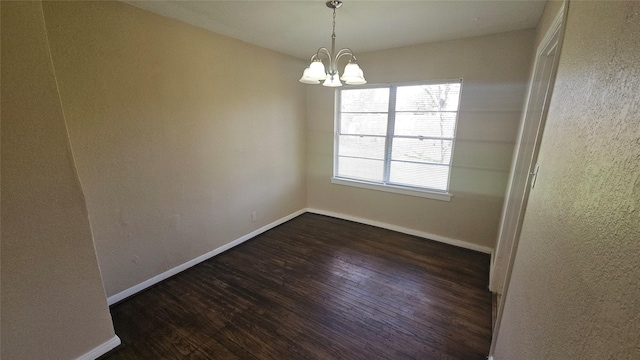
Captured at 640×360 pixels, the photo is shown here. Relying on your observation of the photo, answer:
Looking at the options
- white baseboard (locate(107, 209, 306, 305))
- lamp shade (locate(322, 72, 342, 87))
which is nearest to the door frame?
lamp shade (locate(322, 72, 342, 87))

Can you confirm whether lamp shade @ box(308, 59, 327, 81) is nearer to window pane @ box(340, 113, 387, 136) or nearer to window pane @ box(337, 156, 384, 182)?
window pane @ box(340, 113, 387, 136)

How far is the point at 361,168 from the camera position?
376cm

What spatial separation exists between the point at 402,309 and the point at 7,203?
2581mm

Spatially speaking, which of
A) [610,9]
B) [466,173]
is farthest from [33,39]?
[466,173]

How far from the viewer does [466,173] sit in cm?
295

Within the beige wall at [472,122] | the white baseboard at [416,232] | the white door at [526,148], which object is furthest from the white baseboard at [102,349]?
the beige wall at [472,122]

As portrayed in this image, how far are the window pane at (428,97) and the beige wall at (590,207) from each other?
183 cm

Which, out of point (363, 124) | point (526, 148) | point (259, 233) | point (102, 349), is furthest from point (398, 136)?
point (102, 349)

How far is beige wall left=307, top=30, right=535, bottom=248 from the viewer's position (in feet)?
8.41

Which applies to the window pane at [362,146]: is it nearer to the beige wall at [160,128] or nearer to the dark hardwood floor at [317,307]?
the beige wall at [160,128]

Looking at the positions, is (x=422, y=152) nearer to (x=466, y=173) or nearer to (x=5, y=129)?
(x=466, y=173)

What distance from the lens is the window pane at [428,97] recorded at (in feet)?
9.53

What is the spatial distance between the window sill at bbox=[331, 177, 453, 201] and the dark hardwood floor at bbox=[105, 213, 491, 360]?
24.6 inches

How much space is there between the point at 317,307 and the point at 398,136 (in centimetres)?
231
